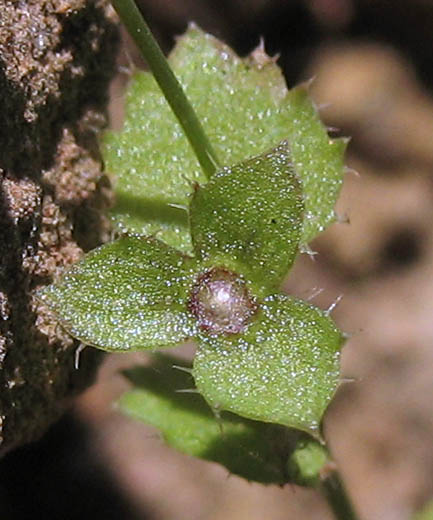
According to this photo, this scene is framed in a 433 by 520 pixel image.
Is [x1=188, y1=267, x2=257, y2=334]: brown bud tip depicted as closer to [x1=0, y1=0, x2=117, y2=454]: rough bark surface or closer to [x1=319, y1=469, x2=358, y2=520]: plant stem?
[x1=0, y1=0, x2=117, y2=454]: rough bark surface

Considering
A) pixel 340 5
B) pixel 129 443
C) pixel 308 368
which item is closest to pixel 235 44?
pixel 340 5

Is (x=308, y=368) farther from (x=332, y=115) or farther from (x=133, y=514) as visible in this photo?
(x=332, y=115)

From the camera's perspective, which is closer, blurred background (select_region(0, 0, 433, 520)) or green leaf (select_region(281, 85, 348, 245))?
green leaf (select_region(281, 85, 348, 245))

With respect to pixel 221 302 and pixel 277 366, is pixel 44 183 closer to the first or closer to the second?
pixel 221 302

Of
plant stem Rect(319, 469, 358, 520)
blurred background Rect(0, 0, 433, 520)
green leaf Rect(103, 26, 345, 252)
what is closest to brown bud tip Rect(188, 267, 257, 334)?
green leaf Rect(103, 26, 345, 252)

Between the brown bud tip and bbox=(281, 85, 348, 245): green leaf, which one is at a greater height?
bbox=(281, 85, 348, 245): green leaf

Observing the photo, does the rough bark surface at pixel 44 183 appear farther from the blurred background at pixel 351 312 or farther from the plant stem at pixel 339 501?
the blurred background at pixel 351 312

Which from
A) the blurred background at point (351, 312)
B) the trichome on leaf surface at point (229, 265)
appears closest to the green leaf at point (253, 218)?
the trichome on leaf surface at point (229, 265)

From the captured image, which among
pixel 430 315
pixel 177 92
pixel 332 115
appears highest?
pixel 177 92
